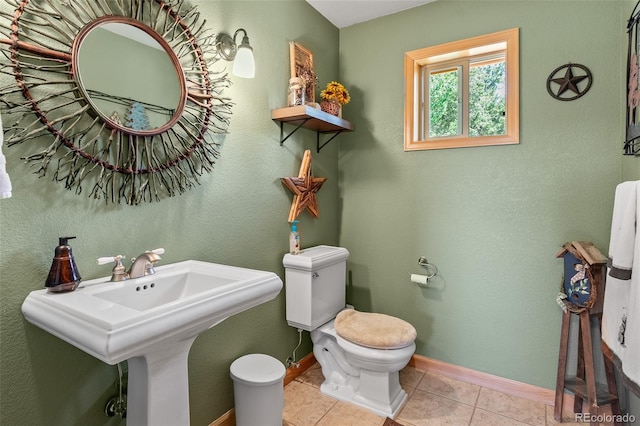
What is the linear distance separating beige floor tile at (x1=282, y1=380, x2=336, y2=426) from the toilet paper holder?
0.93 metres

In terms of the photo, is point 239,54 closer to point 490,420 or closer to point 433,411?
point 433,411

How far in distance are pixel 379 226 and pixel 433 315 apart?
733mm

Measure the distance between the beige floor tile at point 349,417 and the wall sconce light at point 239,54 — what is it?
1884mm

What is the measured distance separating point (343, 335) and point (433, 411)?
0.69 m

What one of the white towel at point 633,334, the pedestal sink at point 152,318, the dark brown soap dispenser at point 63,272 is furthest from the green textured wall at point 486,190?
the dark brown soap dispenser at point 63,272

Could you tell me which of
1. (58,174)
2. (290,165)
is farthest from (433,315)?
(58,174)

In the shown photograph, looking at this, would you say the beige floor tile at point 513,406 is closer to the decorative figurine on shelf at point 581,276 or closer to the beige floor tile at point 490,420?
the beige floor tile at point 490,420

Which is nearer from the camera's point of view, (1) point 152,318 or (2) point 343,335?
(1) point 152,318

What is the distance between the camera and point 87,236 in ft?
3.93

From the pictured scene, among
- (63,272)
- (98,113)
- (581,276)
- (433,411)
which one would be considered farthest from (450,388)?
(98,113)

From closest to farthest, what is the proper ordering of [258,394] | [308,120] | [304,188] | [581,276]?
[258,394] → [581,276] → [308,120] → [304,188]

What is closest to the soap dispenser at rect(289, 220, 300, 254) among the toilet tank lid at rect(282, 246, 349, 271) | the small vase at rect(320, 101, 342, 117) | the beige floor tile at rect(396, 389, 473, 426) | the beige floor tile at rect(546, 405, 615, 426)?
the toilet tank lid at rect(282, 246, 349, 271)

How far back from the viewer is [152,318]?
0.87 meters

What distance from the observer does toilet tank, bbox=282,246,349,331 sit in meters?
2.01
